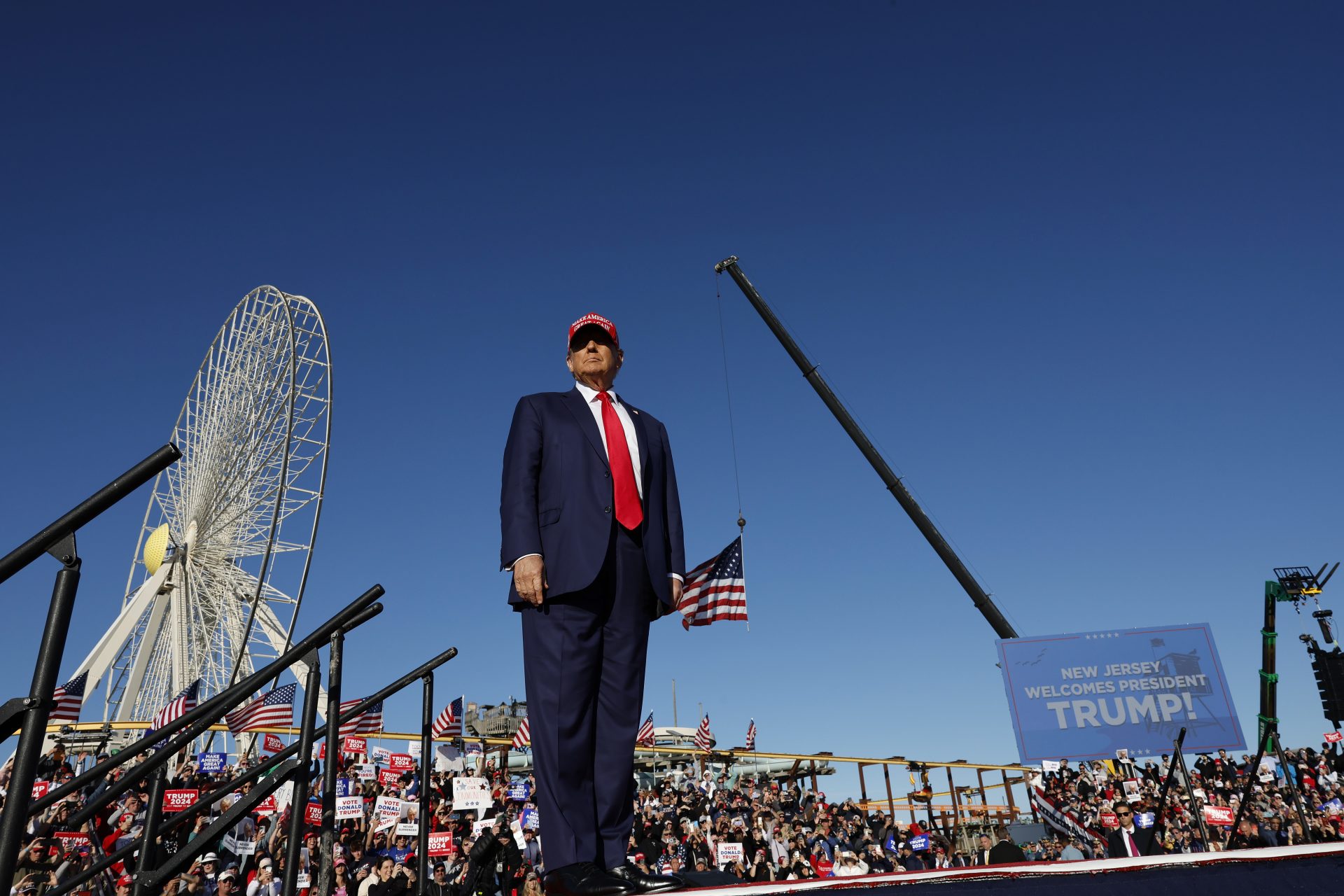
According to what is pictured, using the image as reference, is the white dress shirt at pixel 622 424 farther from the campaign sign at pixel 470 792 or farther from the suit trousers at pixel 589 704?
the campaign sign at pixel 470 792

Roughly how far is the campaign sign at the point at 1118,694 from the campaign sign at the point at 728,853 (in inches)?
197

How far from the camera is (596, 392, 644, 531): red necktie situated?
129 inches

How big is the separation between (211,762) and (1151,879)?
16.2 m

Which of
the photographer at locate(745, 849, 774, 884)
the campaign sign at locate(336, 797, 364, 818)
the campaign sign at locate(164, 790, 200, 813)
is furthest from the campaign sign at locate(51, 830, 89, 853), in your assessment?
the photographer at locate(745, 849, 774, 884)

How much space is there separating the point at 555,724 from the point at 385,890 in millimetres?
5789

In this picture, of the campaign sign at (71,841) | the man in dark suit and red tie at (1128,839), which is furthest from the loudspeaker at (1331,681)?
the campaign sign at (71,841)

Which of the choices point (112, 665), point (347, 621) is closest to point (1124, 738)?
point (347, 621)

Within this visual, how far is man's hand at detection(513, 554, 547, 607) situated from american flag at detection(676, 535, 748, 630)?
11.8 meters

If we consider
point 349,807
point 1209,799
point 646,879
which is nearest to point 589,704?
point 646,879

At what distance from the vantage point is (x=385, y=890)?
7.51 m

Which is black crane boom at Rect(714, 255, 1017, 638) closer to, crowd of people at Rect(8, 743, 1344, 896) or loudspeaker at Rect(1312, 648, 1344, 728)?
crowd of people at Rect(8, 743, 1344, 896)

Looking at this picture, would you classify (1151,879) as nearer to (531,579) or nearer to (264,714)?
(531,579)

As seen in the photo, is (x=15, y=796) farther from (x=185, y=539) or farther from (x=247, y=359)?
(x=185, y=539)

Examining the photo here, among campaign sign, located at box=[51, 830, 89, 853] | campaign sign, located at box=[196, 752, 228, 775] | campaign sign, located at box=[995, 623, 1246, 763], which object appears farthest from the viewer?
campaign sign, located at box=[196, 752, 228, 775]
